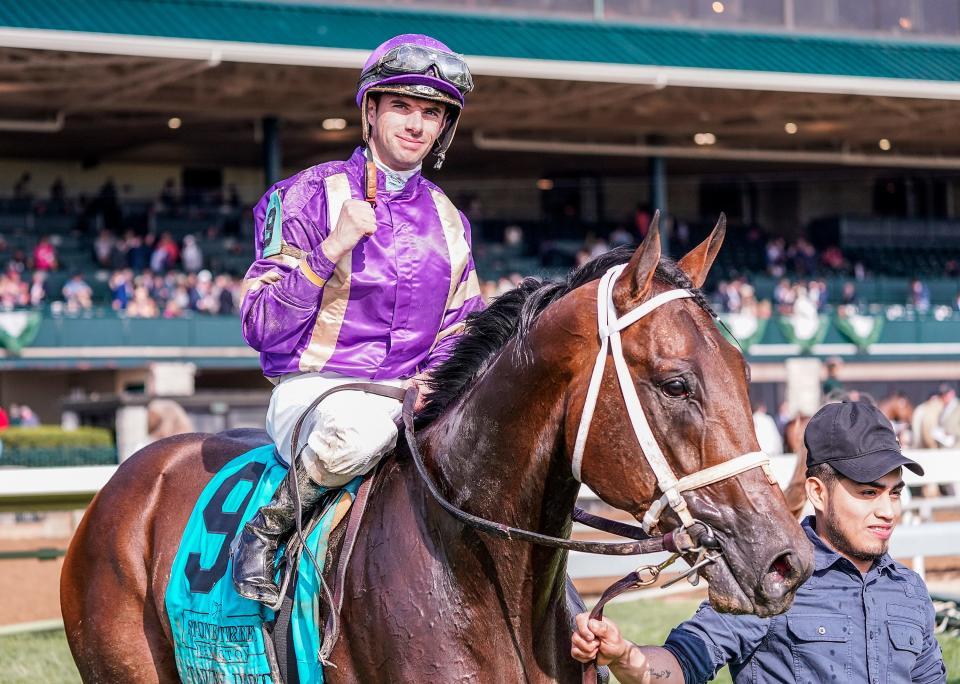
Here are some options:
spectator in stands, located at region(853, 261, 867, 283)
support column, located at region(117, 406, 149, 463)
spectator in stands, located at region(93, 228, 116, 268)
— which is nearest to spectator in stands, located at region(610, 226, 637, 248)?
spectator in stands, located at region(853, 261, 867, 283)

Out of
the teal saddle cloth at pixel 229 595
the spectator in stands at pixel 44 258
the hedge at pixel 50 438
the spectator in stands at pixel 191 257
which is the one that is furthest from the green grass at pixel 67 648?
the spectator in stands at pixel 191 257

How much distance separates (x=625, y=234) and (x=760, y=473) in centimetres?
2643

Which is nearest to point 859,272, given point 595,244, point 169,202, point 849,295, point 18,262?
point 849,295

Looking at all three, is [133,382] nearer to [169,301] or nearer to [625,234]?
[169,301]

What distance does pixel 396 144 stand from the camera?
342cm

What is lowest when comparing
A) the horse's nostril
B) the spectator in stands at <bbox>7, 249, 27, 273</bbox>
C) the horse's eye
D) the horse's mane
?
the horse's nostril

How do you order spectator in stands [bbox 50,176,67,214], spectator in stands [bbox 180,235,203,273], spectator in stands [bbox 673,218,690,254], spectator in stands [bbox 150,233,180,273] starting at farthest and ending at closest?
spectator in stands [bbox 673,218,690,254] < spectator in stands [bbox 50,176,67,214] < spectator in stands [bbox 180,235,203,273] < spectator in stands [bbox 150,233,180,273]

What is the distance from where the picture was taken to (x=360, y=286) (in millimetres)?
3328

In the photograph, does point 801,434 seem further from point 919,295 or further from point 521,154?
point 521,154

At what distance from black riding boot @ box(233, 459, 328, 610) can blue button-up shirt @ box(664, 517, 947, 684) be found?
922 mm

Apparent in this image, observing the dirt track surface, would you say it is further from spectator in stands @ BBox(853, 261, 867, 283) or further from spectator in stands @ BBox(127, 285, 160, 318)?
spectator in stands @ BBox(853, 261, 867, 283)

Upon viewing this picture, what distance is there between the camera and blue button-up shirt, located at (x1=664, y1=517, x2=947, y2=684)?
304 centimetres

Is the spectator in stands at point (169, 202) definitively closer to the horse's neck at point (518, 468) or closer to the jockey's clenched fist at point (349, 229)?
the jockey's clenched fist at point (349, 229)

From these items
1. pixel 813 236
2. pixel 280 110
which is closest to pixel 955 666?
pixel 280 110
